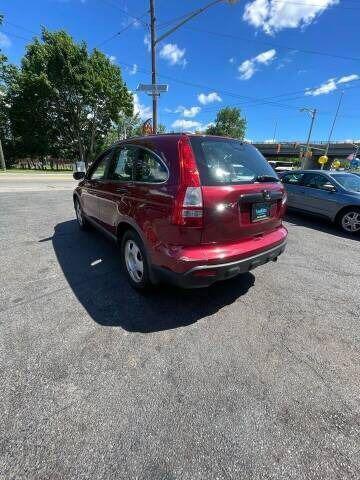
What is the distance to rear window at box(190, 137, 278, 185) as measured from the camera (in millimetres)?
2582

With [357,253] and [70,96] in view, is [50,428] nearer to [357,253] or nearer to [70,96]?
[357,253]

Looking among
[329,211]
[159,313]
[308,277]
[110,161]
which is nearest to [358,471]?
[159,313]

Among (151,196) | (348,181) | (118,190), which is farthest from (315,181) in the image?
(151,196)

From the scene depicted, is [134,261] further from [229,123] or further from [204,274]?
[229,123]

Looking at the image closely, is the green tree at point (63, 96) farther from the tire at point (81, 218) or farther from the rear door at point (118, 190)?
the rear door at point (118, 190)

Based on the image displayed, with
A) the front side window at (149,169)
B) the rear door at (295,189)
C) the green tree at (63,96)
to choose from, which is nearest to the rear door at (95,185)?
the front side window at (149,169)

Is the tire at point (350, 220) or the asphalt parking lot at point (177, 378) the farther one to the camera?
the tire at point (350, 220)

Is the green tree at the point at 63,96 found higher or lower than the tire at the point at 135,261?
higher

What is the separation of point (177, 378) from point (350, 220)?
6.49 meters

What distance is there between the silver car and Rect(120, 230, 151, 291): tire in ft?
19.4

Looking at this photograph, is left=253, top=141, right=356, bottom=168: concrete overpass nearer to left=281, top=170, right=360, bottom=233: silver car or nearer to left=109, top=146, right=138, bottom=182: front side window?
left=281, top=170, right=360, bottom=233: silver car

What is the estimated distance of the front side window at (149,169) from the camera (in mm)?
2697

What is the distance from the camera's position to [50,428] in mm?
1741

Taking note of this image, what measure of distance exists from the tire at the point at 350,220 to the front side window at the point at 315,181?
0.98 meters
